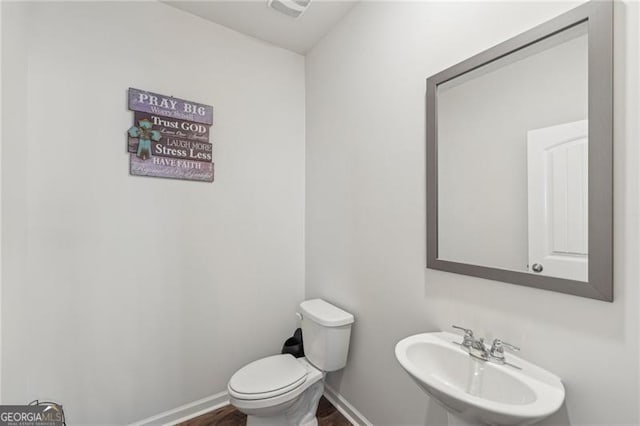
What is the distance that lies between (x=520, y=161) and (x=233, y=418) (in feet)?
6.95

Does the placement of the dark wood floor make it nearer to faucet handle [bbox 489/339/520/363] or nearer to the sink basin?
the sink basin

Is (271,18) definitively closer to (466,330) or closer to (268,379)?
(466,330)

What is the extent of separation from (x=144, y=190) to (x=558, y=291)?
198 centimetres

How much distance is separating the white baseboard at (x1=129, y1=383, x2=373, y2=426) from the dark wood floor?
0.03 meters

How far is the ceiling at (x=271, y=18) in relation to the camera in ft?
5.71

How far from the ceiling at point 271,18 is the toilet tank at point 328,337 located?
1.90 m

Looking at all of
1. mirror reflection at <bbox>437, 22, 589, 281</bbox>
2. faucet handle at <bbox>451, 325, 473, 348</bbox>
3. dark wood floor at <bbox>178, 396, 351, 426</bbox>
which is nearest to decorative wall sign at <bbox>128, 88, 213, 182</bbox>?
mirror reflection at <bbox>437, 22, 589, 281</bbox>

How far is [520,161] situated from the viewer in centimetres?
104

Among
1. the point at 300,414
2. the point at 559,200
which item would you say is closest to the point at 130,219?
the point at 300,414

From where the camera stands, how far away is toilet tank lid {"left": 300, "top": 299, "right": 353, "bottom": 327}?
1.67 meters

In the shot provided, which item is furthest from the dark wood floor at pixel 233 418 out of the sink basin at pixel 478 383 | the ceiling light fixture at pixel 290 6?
the ceiling light fixture at pixel 290 6

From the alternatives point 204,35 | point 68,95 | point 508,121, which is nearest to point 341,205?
point 508,121

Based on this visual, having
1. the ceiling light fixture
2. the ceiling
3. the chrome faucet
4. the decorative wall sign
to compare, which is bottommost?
the chrome faucet

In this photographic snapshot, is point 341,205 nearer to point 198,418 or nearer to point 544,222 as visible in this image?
point 544,222
